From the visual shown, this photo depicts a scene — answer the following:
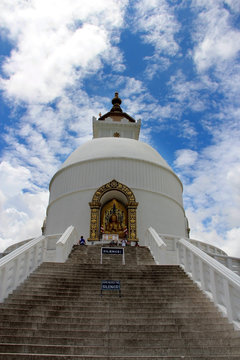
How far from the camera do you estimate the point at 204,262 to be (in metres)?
7.89

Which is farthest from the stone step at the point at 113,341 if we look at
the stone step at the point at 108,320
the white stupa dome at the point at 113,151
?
the white stupa dome at the point at 113,151

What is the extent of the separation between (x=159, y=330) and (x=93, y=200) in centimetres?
1324

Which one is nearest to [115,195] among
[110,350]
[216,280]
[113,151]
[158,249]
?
[113,151]

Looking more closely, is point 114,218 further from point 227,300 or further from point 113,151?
point 227,300

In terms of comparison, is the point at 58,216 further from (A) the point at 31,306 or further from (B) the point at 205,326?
(B) the point at 205,326

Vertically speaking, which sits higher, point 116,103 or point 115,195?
point 116,103

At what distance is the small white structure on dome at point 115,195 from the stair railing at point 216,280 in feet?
29.5

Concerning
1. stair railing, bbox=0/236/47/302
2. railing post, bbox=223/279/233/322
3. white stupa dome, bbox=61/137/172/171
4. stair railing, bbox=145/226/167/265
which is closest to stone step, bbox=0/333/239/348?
railing post, bbox=223/279/233/322

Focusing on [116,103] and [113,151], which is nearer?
[113,151]

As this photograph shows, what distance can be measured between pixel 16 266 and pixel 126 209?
11817 mm

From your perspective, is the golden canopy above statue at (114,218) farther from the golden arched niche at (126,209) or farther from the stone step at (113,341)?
the stone step at (113,341)

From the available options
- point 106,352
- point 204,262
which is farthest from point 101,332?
point 204,262

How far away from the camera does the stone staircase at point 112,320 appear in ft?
16.4

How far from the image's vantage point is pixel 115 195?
19.6 meters
